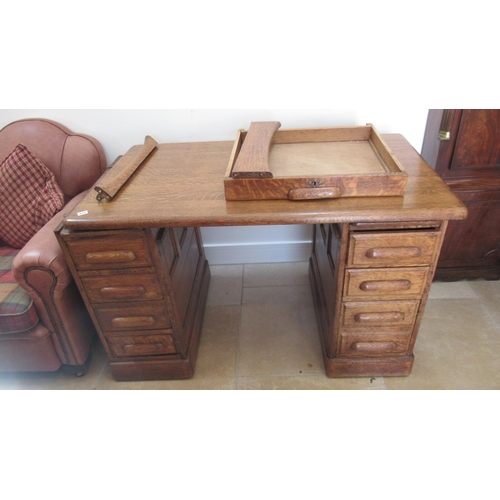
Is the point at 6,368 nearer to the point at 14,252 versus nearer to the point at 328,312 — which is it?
the point at 14,252

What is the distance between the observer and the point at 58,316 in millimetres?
1381

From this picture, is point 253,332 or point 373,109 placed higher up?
point 373,109

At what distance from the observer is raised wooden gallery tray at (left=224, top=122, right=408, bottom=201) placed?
1.11 metres

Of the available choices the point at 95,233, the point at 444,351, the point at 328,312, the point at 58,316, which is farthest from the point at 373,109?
the point at 58,316

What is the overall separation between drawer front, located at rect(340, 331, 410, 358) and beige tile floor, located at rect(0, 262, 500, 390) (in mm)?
141

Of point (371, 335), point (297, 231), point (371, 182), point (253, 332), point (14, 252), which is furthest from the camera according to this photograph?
point (297, 231)

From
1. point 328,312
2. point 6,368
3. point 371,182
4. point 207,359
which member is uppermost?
point 371,182

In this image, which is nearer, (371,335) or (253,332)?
(371,335)

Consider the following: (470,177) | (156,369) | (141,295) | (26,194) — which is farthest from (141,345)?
(470,177)

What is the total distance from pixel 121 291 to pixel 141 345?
0.95 feet

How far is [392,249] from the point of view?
1147 millimetres

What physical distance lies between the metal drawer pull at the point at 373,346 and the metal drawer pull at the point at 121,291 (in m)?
0.82

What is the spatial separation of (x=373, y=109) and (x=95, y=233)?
1271mm

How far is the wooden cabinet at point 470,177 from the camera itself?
4.88ft
